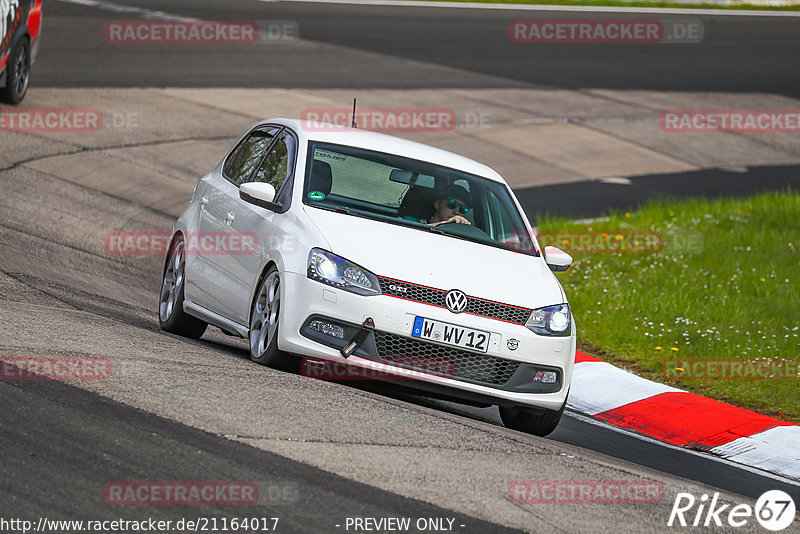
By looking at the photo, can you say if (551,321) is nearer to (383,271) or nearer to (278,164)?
(383,271)

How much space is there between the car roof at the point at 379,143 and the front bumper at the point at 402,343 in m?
1.64

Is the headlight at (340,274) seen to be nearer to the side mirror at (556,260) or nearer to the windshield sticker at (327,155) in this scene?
the windshield sticker at (327,155)

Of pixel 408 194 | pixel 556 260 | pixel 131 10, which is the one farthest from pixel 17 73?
pixel 131 10

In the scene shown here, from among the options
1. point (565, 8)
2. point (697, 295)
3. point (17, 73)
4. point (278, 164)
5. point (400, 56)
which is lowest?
point (697, 295)

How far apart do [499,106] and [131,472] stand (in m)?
19.0

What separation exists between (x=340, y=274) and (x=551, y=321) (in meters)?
1.39

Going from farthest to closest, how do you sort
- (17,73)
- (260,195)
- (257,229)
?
(17,73), (257,229), (260,195)

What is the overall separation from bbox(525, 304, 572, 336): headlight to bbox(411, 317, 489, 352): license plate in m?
0.36

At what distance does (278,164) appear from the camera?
29.6ft

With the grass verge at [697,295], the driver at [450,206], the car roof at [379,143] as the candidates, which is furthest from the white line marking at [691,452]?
the car roof at [379,143]

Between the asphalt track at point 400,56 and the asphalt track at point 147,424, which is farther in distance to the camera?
the asphalt track at point 400,56

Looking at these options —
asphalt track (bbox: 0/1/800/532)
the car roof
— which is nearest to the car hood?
asphalt track (bbox: 0/1/800/532)

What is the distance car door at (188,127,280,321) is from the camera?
890cm

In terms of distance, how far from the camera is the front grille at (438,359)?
7629mm
